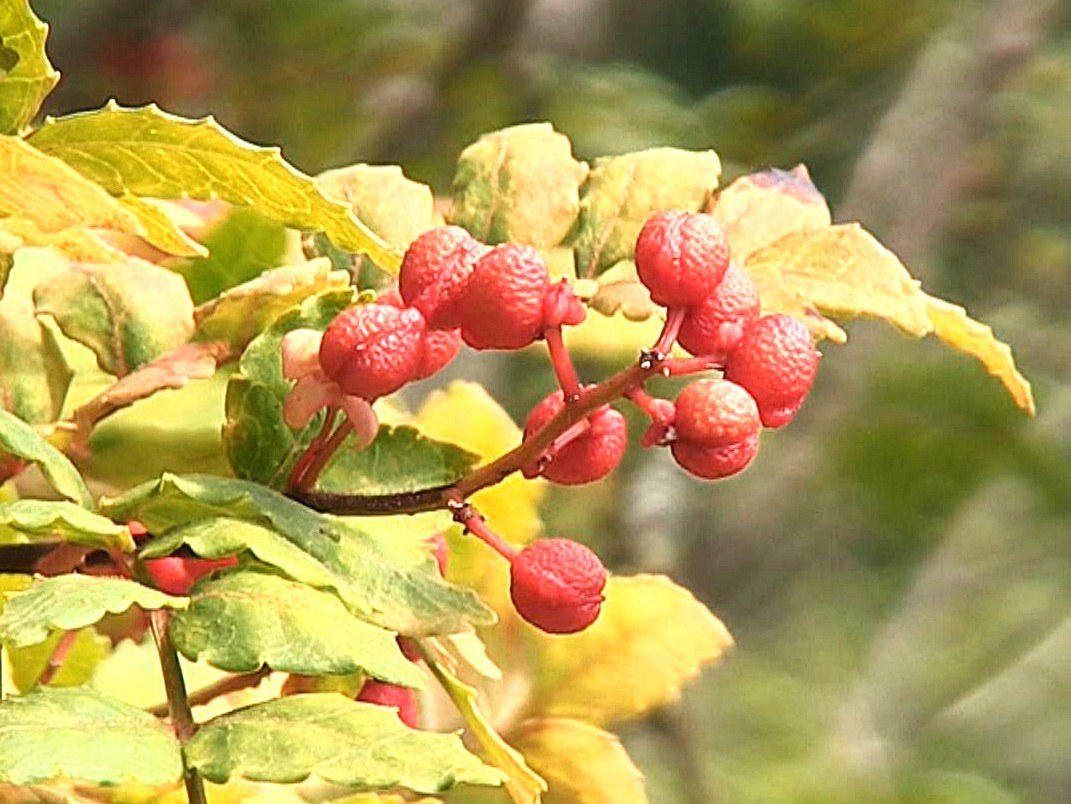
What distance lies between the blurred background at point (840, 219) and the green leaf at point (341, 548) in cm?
128

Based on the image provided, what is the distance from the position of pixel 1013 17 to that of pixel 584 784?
151cm

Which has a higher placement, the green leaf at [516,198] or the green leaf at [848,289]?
the green leaf at [848,289]

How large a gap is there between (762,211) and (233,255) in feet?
0.64

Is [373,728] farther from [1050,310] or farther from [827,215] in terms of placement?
[1050,310]

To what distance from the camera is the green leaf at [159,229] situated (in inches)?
21.5

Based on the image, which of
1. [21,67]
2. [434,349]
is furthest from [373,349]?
[21,67]

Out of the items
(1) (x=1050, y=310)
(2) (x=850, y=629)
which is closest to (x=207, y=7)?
(1) (x=1050, y=310)

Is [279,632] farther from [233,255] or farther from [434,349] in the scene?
[233,255]

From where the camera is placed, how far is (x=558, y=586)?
55 cm

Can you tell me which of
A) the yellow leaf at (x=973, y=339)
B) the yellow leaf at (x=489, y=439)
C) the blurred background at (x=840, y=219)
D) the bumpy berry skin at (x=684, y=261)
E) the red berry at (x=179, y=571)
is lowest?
the blurred background at (x=840, y=219)

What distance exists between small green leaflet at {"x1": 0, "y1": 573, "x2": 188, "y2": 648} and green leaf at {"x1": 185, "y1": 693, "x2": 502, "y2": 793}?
0.12 ft

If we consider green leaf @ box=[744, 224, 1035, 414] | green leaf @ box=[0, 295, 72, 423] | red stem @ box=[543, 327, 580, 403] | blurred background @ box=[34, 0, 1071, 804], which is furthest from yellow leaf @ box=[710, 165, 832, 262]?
Answer: blurred background @ box=[34, 0, 1071, 804]

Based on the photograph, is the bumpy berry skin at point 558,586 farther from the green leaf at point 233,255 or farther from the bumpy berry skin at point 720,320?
the green leaf at point 233,255

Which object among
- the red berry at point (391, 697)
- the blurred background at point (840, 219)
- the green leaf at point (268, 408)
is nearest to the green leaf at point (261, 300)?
the green leaf at point (268, 408)
